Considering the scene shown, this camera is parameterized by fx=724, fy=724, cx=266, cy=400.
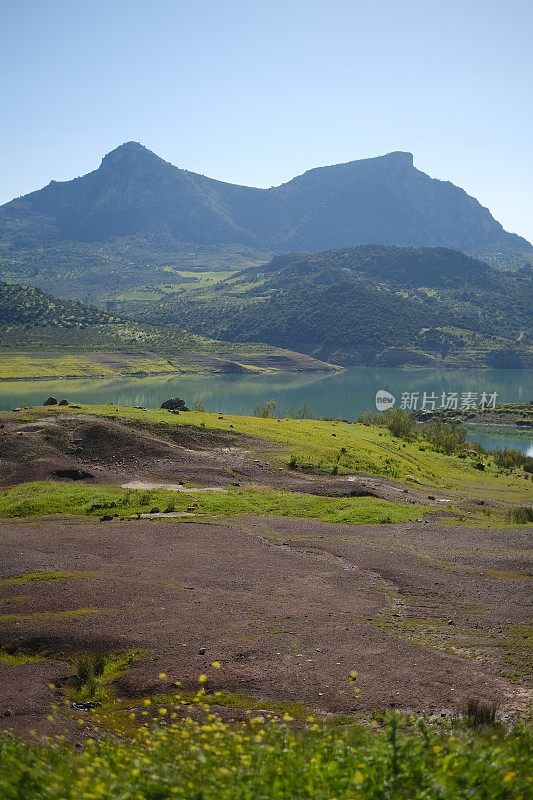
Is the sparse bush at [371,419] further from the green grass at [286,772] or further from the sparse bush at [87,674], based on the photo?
the green grass at [286,772]

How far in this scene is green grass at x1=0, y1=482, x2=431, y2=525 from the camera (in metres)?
28.7

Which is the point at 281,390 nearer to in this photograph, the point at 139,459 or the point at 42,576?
the point at 139,459

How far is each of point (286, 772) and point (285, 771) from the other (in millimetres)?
25

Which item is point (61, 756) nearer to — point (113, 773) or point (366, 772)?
point (113, 773)

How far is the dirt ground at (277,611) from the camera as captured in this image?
12.8m

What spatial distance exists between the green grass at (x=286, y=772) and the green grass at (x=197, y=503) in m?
21.3

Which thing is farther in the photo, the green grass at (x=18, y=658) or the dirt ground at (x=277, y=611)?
the green grass at (x=18, y=658)

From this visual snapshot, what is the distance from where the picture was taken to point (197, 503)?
1159 inches

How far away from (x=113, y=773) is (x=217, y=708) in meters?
5.87

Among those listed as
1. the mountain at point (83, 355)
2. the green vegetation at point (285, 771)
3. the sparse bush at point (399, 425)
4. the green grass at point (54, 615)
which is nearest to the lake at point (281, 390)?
the mountain at point (83, 355)

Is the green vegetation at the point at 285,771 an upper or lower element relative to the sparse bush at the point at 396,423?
upper

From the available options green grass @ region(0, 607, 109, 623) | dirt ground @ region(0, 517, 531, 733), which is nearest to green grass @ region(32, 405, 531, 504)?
dirt ground @ region(0, 517, 531, 733)

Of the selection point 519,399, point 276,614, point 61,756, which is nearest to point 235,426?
point 276,614

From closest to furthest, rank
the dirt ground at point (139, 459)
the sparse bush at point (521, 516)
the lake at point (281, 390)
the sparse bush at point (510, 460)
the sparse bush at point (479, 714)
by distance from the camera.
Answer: the sparse bush at point (479, 714), the sparse bush at point (521, 516), the dirt ground at point (139, 459), the sparse bush at point (510, 460), the lake at point (281, 390)
